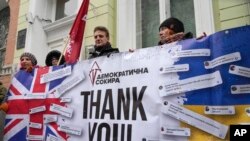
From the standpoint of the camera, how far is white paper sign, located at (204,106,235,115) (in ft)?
6.01

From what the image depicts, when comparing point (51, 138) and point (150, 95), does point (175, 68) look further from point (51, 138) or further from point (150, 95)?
point (51, 138)

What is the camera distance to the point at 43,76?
3.00 m

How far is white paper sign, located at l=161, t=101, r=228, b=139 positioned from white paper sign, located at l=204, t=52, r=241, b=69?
0.34 metres

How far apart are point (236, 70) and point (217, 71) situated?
0.12 m

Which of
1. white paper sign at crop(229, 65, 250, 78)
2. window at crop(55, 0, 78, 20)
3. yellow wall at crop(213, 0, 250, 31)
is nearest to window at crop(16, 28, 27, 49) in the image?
window at crop(55, 0, 78, 20)

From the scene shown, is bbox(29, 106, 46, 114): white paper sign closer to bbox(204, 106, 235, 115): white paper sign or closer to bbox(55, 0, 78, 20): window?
bbox(204, 106, 235, 115): white paper sign

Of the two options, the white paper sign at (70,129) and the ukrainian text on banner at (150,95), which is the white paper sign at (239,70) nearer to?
the ukrainian text on banner at (150,95)

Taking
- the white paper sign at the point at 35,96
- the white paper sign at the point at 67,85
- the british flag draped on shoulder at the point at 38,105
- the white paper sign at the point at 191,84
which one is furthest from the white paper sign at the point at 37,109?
the white paper sign at the point at 191,84

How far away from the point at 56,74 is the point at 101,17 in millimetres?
2127

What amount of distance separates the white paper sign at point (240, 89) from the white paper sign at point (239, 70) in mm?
70

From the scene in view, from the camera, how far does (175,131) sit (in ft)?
6.64

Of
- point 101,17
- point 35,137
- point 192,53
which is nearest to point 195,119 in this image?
point 192,53

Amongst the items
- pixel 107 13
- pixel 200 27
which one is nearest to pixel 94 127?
pixel 200 27

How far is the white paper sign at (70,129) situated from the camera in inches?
99.4
